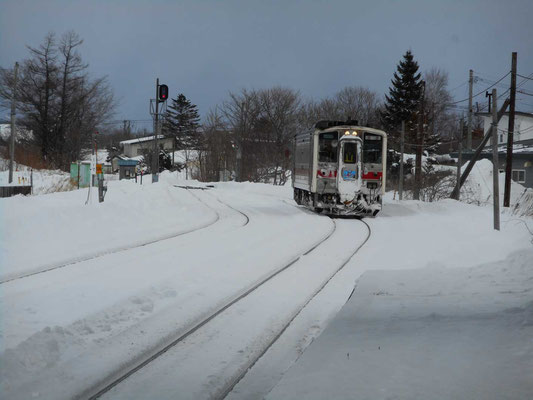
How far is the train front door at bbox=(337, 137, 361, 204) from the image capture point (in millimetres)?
19312

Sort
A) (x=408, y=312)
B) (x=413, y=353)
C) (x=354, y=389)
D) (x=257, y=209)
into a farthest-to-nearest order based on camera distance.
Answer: (x=257, y=209) < (x=408, y=312) < (x=413, y=353) < (x=354, y=389)

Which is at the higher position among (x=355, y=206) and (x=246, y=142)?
(x=246, y=142)

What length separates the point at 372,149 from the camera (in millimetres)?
19547

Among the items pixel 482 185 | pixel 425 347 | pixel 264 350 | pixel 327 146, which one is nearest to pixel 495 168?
pixel 327 146

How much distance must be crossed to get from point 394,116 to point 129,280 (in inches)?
2044

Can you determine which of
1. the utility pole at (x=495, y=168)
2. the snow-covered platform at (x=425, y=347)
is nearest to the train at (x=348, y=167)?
the utility pole at (x=495, y=168)

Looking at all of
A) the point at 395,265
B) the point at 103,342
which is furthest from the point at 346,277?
the point at 103,342

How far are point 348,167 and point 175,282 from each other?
12.6m

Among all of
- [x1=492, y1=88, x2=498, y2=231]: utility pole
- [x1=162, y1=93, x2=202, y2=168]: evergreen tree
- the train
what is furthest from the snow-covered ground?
[x1=162, y1=93, x2=202, y2=168]: evergreen tree

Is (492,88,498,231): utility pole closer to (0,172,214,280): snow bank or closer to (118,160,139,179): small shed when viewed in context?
(0,172,214,280): snow bank

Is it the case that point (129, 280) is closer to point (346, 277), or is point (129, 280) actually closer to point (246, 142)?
point (346, 277)

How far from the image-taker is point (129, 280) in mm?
7652

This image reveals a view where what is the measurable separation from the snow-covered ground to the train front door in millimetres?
2593

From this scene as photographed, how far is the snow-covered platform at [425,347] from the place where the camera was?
393 cm
